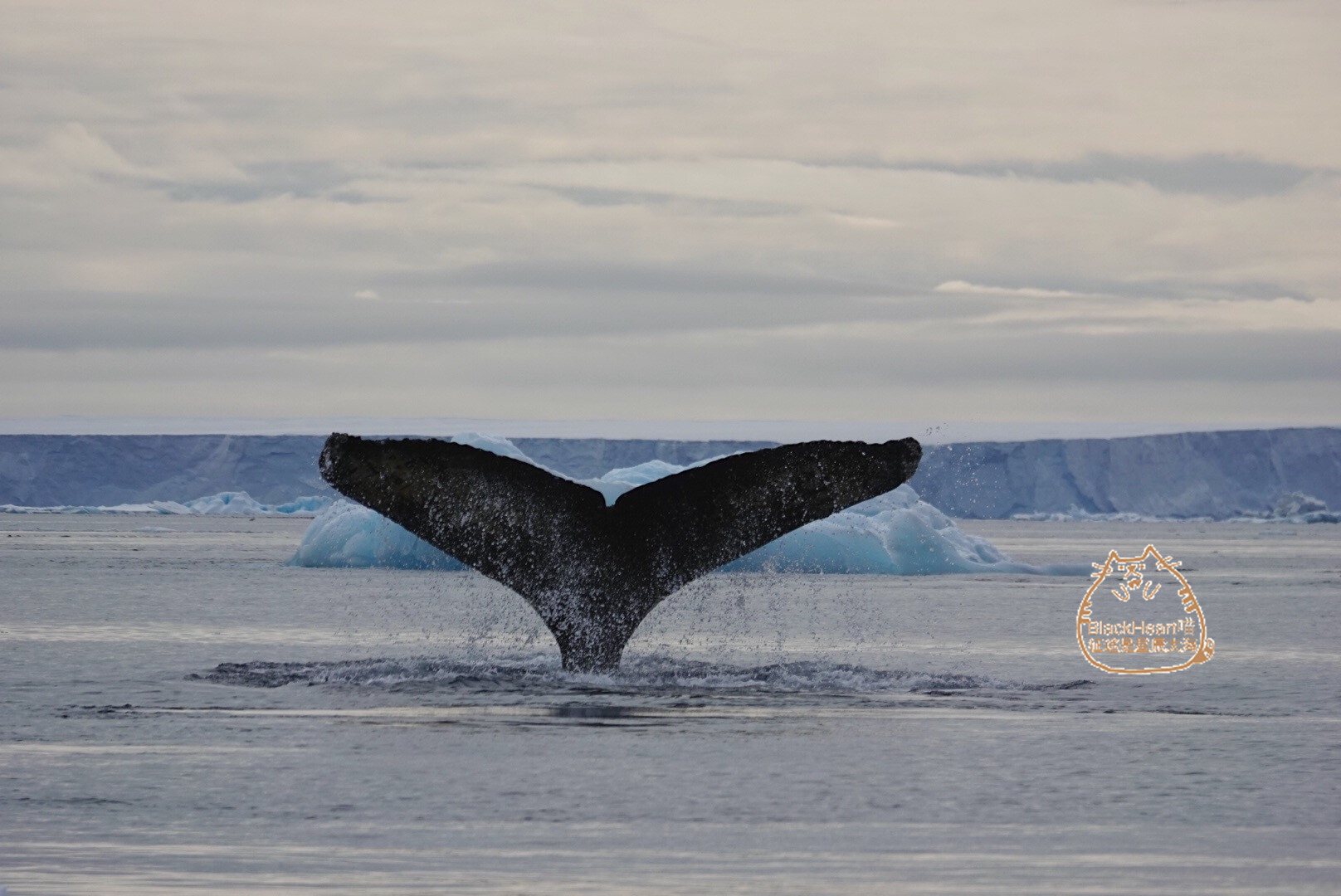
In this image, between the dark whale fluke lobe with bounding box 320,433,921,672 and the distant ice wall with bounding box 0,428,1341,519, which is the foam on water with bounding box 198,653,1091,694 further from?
the distant ice wall with bounding box 0,428,1341,519

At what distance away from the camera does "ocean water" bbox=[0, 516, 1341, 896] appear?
7.13 metres

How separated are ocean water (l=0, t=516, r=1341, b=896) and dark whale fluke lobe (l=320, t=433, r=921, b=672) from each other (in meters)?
0.97

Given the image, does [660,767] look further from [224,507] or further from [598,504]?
[224,507]

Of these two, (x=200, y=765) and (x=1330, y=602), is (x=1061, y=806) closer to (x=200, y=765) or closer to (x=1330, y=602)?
(x=200, y=765)

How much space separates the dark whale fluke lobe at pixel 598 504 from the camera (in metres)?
11.8

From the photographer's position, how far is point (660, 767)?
972 cm

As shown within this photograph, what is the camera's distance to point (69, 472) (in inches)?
5935

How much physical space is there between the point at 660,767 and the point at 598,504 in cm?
295

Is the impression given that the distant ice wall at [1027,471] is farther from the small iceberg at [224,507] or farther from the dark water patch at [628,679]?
the dark water patch at [628,679]

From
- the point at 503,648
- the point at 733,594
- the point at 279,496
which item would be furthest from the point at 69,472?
the point at 503,648

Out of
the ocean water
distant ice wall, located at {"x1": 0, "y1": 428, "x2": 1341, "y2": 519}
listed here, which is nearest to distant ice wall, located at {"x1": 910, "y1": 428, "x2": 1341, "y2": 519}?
distant ice wall, located at {"x1": 0, "y1": 428, "x2": 1341, "y2": 519}

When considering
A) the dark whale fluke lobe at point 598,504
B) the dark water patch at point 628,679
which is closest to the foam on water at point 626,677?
the dark water patch at point 628,679

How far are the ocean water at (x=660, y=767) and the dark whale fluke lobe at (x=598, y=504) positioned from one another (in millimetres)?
968

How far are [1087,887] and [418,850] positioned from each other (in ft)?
8.66
